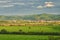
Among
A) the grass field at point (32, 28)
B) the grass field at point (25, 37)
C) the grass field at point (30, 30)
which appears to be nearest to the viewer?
the grass field at point (25, 37)

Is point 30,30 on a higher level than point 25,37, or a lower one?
higher

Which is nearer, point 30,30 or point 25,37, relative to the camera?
point 25,37

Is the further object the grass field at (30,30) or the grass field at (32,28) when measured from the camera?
the grass field at (32,28)

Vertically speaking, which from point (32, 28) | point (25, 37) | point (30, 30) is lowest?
point (25, 37)

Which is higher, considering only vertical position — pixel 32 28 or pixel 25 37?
pixel 32 28

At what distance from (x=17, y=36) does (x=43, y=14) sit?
14.0ft

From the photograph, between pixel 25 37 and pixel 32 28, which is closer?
pixel 25 37

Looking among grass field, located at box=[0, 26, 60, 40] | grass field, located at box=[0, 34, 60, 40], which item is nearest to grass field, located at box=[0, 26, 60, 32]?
grass field, located at box=[0, 26, 60, 40]

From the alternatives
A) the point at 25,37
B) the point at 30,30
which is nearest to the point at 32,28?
the point at 30,30

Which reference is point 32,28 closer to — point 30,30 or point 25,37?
point 30,30

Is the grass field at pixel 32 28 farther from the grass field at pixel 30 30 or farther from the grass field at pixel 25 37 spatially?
the grass field at pixel 25 37

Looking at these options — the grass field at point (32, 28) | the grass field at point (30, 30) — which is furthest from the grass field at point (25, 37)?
the grass field at point (32, 28)

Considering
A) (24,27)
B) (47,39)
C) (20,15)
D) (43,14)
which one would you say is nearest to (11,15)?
(20,15)

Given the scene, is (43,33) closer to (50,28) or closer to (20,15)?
(50,28)
